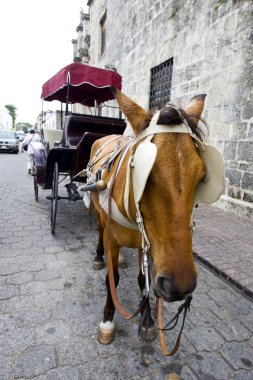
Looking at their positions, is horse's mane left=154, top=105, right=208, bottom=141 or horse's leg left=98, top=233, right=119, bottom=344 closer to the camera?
horse's mane left=154, top=105, right=208, bottom=141

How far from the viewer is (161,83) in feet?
27.2

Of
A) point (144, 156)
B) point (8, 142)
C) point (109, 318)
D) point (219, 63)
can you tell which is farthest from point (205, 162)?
point (8, 142)

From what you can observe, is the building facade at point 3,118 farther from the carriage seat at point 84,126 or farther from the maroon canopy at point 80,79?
the carriage seat at point 84,126

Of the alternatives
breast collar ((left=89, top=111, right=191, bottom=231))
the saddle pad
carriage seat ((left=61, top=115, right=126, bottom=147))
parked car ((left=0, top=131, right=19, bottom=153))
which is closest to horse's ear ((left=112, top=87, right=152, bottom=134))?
breast collar ((left=89, top=111, right=191, bottom=231))

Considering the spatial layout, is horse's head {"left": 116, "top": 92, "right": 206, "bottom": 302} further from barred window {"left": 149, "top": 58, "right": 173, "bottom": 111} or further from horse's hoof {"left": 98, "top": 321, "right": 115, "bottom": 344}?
barred window {"left": 149, "top": 58, "right": 173, "bottom": 111}

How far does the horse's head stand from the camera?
1186mm

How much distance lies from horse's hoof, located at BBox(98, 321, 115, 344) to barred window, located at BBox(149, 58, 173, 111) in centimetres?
710

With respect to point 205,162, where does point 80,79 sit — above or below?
above

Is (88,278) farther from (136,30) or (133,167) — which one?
(136,30)

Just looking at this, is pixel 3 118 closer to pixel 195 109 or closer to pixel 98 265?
pixel 98 265

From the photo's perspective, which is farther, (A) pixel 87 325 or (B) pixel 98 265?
(B) pixel 98 265

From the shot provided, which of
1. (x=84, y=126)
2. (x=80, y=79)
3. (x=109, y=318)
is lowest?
(x=109, y=318)

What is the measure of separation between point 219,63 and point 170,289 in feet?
18.8

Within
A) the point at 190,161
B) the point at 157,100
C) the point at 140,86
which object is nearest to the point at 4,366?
the point at 190,161
